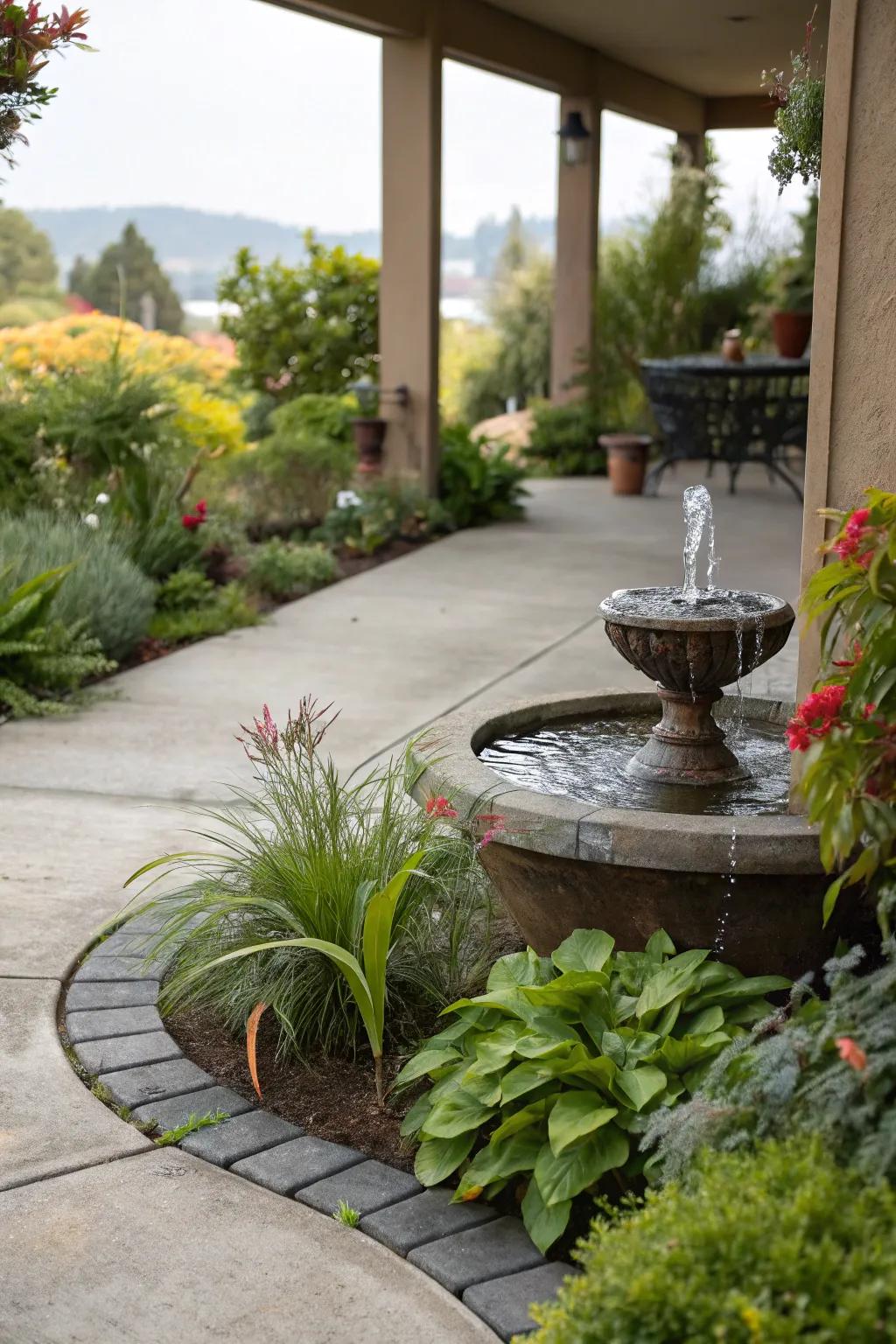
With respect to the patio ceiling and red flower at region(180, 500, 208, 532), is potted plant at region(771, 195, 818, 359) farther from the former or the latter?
red flower at region(180, 500, 208, 532)

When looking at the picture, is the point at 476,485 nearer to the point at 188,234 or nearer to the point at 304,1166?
the point at 304,1166

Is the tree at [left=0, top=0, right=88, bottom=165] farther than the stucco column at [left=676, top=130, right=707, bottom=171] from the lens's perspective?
No

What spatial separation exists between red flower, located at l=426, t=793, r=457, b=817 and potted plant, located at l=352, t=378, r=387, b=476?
23.8ft

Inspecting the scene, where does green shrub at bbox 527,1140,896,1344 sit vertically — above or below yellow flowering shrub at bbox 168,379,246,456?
below

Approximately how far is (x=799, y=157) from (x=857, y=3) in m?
0.41

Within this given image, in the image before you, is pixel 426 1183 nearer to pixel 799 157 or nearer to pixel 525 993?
pixel 525 993

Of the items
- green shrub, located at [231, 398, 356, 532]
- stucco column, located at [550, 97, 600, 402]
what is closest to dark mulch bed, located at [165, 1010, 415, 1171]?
green shrub, located at [231, 398, 356, 532]

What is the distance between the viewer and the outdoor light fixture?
1227cm

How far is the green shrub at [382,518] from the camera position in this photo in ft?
30.0

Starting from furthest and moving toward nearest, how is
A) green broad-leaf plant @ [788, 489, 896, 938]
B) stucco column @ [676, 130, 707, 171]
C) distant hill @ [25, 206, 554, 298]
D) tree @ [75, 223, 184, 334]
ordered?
1. distant hill @ [25, 206, 554, 298]
2. tree @ [75, 223, 184, 334]
3. stucco column @ [676, 130, 707, 171]
4. green broad-leaf plant @ [788, 489, 896, 938]

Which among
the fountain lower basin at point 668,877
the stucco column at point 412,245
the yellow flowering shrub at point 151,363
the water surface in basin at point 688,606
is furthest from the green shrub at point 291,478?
the fountain lower basin at point 668,877

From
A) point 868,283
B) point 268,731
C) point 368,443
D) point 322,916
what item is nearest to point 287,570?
point 368,443

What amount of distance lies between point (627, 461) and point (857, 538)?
358 inches

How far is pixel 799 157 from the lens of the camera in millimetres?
3014
